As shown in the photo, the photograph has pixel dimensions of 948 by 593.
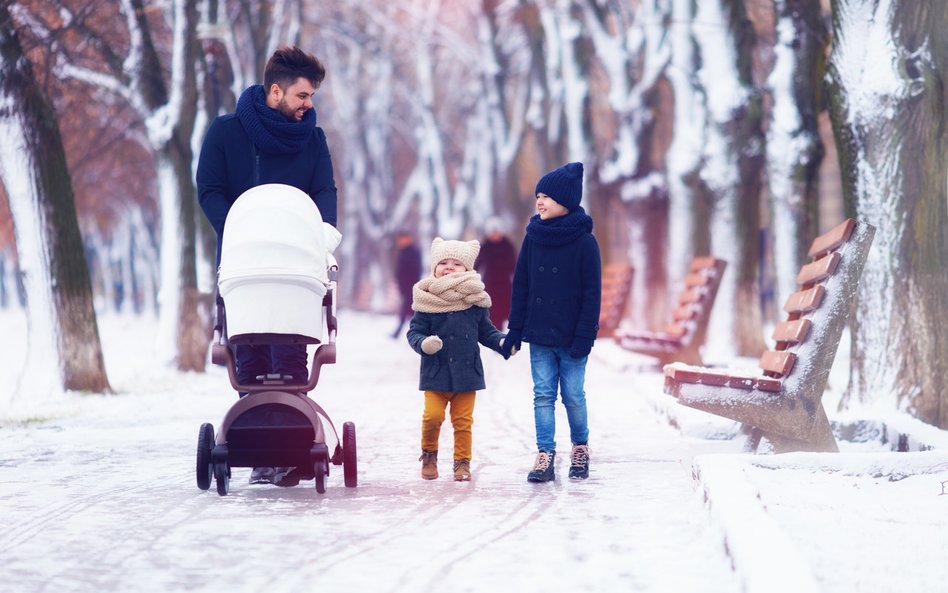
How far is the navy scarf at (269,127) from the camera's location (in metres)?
7.25

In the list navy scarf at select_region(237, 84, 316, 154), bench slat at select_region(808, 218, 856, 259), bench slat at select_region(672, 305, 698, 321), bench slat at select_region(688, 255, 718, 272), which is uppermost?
navy scarf at select_region(237, 84, 316, 154)

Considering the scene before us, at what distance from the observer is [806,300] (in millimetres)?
8117

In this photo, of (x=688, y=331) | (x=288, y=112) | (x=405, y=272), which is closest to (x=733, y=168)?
(x=688, y=331)

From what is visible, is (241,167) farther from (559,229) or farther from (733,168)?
Result: (733,168)

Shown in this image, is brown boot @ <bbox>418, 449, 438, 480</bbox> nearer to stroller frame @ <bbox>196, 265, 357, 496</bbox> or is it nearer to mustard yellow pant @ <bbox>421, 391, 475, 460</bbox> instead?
mustard yellow pant @ <bbox>421, 391, 475, 460</bbox>

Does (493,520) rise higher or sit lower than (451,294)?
lower

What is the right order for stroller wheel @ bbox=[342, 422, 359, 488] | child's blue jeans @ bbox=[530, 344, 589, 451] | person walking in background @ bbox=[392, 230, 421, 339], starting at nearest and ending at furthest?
stroller wheel @ bbox=[342, 422, 359, 488], child's blue jeans @ bbox=[530, 344, 589, 451], person walking in background @ bbox=[392, 230, 421, 339]

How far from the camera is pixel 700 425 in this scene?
9.53 m

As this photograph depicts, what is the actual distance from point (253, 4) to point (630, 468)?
17.2 meters

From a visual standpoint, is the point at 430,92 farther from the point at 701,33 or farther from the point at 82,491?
the point at 82,491

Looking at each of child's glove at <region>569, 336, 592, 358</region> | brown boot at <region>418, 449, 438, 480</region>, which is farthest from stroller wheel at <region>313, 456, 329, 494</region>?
child's glove at <region>569, 336, 592, 358</region>

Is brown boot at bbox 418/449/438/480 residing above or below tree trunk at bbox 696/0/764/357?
below

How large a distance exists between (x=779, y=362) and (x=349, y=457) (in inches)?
95.1

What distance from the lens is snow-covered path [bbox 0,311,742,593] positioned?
16.9 ft
